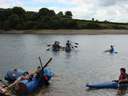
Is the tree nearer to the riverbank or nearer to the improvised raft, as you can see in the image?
the riverbank

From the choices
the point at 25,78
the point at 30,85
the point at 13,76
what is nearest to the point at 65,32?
the point at 13,76

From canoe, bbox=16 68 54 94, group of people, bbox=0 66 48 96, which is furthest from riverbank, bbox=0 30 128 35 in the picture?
canoe, bbox=16 68 54 94

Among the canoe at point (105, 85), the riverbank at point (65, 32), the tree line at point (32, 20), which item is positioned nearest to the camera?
the canoe at point (105, 85)

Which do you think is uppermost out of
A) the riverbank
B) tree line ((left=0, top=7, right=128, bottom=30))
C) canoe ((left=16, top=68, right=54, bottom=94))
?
canoe ((left=16, top=68, right=54, bottom=94))

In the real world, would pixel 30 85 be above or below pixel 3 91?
below

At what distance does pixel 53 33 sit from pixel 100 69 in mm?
105858

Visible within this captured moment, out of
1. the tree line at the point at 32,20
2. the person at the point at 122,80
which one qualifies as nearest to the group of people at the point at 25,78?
the person at the point at 122,80

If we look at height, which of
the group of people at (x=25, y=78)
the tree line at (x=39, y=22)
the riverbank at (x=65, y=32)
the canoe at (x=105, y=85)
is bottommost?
the riverbank at (x=65, y=32)

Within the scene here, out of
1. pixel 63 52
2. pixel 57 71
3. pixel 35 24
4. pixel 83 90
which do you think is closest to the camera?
pixel 83 90

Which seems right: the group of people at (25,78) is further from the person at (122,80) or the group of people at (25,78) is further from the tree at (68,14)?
the tree at (68,14)

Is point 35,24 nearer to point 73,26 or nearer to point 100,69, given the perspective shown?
point 73,26

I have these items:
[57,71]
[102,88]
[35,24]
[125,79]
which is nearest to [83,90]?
[102,88]

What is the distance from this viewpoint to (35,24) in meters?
148

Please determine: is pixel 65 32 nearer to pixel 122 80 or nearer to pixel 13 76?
pixel 13 76
